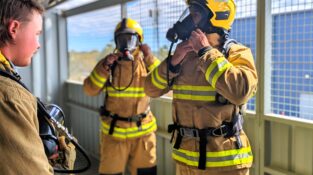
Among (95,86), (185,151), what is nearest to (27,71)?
(95,86)

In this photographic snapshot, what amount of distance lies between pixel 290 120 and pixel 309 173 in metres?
0.38

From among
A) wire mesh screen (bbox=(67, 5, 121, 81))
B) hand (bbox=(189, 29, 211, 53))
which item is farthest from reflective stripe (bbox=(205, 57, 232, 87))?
wire mesh screen (bbox=(67, 5, 121, 81))

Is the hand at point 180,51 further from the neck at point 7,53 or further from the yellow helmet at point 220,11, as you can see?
the neck at point 7,53

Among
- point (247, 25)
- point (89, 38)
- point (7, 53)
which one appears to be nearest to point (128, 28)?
point (247, 25)

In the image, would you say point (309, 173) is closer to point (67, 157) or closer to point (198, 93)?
point (198, 93)

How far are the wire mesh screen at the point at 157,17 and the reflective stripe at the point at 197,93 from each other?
4.73 feet

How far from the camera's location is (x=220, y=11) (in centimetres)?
201

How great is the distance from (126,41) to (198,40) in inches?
53.0

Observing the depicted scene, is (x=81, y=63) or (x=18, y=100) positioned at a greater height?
(x=81, y=63)

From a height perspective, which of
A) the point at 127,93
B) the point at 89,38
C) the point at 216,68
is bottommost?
the point at 127,93

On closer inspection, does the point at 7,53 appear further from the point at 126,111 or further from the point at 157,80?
the point at 126,111

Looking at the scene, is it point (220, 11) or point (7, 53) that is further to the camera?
point (220, 11)

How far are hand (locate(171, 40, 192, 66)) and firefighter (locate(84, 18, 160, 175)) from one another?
39.9 inches

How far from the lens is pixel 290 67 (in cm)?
244
